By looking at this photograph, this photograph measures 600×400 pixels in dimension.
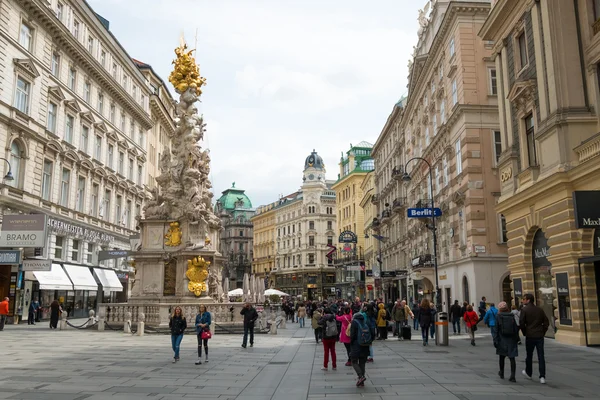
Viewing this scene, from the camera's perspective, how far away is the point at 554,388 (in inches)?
420

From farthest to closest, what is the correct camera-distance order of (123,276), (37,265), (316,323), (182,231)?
(123,276) < (37,265) < (182,231) < (316,323)

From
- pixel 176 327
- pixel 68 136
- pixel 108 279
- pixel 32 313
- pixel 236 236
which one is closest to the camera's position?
pixel 176 327

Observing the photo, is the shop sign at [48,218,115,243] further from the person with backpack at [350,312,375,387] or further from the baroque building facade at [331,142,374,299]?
the baroque building facade at [331,142,374,299]

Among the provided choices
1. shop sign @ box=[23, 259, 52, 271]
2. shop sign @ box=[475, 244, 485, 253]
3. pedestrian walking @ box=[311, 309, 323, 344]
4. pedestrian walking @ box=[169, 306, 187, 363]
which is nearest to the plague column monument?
shop sign @ box=[23, 259, 52, 271]

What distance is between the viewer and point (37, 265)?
30516mm

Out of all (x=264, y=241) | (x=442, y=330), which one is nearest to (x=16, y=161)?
(x=442, y=330)

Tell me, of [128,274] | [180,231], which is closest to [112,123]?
[128,274]

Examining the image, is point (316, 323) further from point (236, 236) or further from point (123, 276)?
point (236, 236)

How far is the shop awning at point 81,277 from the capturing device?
1467 inches

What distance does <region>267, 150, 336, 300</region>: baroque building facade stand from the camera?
113 m

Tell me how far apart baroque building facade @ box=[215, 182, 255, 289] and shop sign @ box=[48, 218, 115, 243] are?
9051cm

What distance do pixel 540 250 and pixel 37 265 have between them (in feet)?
82.6

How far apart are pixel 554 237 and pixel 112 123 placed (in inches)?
1530

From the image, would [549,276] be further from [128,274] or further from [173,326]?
[128,274]
